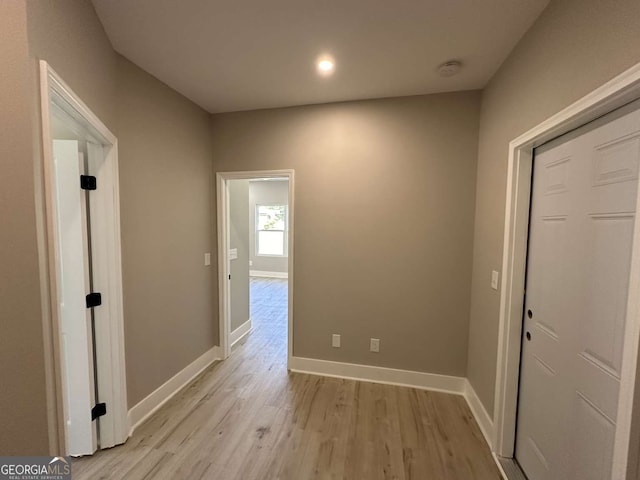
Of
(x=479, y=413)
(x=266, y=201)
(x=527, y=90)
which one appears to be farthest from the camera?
(x=266, y=201)

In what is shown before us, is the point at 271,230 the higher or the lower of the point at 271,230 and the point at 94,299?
the higher

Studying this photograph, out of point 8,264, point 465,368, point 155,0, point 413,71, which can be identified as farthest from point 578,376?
point 155,0

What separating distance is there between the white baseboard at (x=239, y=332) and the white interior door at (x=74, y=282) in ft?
5.42

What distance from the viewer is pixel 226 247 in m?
3.03

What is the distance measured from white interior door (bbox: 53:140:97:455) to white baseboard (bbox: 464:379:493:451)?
9.06 ft

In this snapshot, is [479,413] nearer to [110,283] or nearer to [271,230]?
[110,283]

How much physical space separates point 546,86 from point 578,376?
4.77 feet

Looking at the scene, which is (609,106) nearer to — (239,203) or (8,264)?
(8,264)

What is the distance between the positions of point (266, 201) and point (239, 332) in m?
4.86

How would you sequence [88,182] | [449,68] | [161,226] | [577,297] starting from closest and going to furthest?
1. [577,297]
2. [88,182]
3. [449,68]
4. [161,226]

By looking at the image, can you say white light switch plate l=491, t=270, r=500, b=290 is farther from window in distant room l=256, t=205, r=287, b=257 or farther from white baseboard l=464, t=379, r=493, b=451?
window in distant room l=256, t=205, r=287, b=257

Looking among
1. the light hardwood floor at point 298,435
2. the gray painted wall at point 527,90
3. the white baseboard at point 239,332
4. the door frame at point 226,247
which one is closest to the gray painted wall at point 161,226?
the door frame at point 226,247

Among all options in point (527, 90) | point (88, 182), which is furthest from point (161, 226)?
point (527, 90)

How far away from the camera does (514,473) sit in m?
1.69
